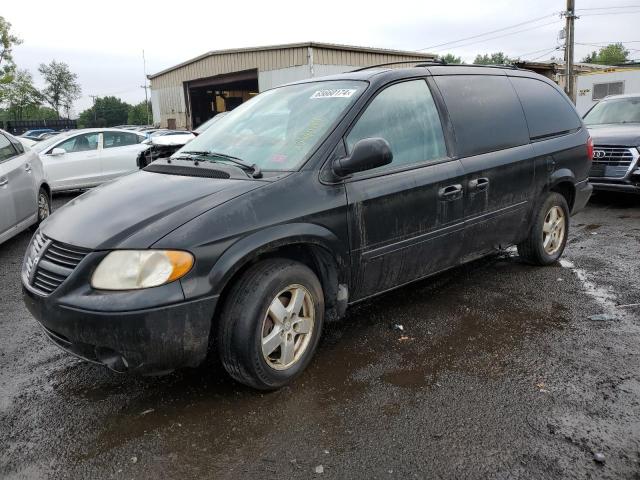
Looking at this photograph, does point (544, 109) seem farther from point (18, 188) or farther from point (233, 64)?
point (233, 64)

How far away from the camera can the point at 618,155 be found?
26.7 ft

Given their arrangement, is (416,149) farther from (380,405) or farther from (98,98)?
(98,98)

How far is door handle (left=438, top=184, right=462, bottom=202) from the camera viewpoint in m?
3.76

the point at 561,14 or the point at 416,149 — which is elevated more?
the point at 561,14

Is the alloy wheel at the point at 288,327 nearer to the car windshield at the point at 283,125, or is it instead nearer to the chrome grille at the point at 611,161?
the car windshield at the point at 283,125

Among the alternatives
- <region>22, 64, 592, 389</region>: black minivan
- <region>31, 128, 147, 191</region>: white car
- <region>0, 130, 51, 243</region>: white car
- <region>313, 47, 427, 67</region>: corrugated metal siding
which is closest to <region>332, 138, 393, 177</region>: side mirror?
<region>22, 64, 592, 389</region>: black minivan

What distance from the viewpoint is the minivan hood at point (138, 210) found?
268 cm

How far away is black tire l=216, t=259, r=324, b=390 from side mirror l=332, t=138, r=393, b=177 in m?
0.66

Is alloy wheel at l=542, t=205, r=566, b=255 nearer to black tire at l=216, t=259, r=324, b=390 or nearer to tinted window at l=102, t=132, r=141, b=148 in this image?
black tire at l=216, t=259, r=324, b=390

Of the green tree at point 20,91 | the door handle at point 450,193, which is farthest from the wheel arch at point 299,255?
the green tree at point 20,91

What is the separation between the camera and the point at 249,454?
99.6 inches

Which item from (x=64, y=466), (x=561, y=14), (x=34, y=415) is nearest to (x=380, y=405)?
(x=64, y=466)

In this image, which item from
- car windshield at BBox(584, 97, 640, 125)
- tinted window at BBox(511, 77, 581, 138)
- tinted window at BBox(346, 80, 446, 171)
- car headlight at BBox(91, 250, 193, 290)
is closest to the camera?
car headlight at BBox(91, 250, 193, 290)

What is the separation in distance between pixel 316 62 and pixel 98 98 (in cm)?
9878
